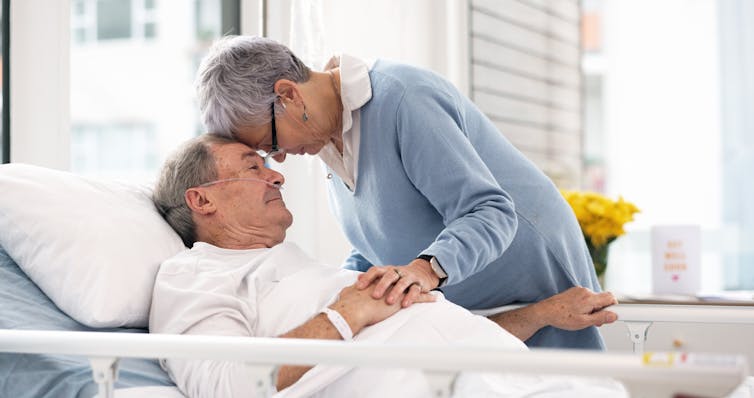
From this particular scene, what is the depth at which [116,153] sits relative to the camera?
10.3 metres

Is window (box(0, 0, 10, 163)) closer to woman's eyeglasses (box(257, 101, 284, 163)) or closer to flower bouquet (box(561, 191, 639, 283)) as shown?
woman's eyeglasses (box(257, 101, 284, 163))

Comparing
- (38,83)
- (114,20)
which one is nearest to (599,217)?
(38,83)

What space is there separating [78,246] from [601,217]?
1.59 meters

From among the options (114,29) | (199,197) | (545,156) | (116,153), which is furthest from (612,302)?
(114,29)

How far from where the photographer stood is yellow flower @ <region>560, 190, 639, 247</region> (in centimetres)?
269

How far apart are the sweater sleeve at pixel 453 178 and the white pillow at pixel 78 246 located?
522mm

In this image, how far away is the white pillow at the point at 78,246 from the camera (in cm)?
162

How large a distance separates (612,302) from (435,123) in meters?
0.55

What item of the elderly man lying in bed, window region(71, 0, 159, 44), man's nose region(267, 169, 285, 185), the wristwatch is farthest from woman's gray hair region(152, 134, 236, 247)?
window region(71, 0, 159, 44)

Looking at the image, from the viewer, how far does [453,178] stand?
66.4 inches

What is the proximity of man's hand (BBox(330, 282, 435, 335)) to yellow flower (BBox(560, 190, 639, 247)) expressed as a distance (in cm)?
127

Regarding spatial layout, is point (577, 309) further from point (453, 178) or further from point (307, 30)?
point (307, 30)

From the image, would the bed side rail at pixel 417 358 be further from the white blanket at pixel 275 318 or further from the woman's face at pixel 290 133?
the woman's face at pixel 290 133

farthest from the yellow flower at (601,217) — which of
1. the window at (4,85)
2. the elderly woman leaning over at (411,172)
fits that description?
the window at (4,85)
